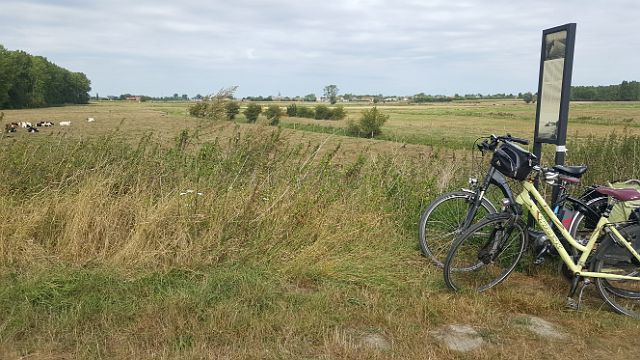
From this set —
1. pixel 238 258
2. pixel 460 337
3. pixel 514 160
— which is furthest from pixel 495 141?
pixel 238 258

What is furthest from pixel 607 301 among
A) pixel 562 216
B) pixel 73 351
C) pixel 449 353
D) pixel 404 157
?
pixel 73 351

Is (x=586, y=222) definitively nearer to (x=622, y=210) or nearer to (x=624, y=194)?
(x=622, y=210)

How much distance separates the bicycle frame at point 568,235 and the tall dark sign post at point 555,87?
2.41 feet

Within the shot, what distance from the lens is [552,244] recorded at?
3861 mm

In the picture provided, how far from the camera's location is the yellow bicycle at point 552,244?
365cm

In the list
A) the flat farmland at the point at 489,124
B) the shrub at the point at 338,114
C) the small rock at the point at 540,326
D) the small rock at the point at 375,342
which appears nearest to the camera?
the small rock at the point at 375,342

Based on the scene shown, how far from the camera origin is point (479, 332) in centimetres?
305

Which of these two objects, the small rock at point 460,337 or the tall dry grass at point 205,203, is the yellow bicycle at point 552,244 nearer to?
the small rock at point 460,337

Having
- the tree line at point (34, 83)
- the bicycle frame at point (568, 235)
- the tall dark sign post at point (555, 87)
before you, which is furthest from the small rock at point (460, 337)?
the tree line at point (34, 83)

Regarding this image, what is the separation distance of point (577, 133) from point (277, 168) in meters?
5.80

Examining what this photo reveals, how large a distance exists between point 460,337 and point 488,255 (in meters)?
1.17

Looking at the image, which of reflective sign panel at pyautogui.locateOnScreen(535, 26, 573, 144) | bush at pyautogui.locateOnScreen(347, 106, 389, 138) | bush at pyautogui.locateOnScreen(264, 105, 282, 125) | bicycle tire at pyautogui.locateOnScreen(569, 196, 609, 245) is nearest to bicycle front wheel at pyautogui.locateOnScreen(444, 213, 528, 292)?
bicycle tire at pyautogui.locateOnScreen(569, 196, 609, 245)

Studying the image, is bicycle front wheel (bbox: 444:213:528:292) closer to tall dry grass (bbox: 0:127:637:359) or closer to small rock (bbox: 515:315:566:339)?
tall dry grass (bbox: 0:127:637:359)

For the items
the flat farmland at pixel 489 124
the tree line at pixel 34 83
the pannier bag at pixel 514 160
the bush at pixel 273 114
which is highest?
the tree line at pixel 34 83
